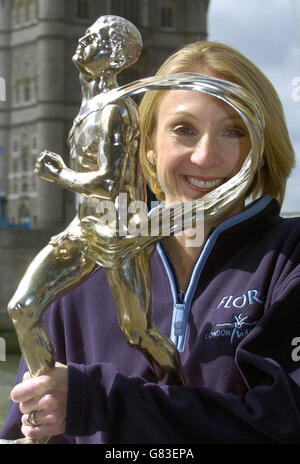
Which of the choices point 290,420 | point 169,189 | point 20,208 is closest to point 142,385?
point 290,420

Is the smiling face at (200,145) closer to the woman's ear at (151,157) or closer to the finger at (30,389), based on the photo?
the woman's ear at (151,157)

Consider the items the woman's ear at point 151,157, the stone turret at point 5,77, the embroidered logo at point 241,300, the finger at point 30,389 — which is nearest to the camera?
the finger at point 30,389

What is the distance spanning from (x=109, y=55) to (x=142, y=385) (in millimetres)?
383

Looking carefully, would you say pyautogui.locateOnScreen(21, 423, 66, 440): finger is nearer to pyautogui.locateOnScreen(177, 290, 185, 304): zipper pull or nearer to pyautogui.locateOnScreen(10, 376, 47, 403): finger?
pyautogui.locateOnScreen(10, 376, 47, 403): finger

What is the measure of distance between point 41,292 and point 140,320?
12 centimetres

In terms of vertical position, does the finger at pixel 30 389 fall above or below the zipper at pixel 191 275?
below

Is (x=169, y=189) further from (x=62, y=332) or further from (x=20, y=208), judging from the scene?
(x=20, y=208)

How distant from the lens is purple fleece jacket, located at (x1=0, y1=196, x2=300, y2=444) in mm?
788

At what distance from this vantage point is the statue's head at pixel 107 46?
872 millimetres

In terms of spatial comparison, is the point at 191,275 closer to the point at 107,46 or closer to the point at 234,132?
the point at 234,132

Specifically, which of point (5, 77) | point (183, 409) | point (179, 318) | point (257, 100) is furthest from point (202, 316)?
point (5, 77)

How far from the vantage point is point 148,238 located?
2.74 feet

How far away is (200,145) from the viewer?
0.91m

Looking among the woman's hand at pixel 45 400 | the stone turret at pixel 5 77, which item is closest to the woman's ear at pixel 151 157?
the woman's hand at pixel 45 400
